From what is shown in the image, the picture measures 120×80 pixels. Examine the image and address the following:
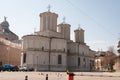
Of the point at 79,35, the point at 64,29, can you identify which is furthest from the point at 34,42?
the point at 79,35

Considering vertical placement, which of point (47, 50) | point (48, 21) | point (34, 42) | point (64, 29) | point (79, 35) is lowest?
point (47, 50)

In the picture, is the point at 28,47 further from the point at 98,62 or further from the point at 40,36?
the point at 98,62

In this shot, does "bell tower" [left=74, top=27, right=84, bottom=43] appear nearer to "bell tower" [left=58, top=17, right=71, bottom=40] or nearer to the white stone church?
"bell tower" [left=58, top=17, right=71, bottom=40]

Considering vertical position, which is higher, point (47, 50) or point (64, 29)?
point (64, 29)

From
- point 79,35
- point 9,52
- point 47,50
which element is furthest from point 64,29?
point 9,52

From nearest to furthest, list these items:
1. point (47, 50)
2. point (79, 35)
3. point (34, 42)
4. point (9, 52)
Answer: point (34, 42) → point (47, 50) → point (9, 52) → point (79, 35)

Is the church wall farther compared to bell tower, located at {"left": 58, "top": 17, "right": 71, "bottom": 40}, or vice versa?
bell tower, located at {"left": 58, "top": 17, "right": 71, "bottom": 40}

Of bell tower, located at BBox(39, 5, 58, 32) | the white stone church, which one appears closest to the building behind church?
the white stone church

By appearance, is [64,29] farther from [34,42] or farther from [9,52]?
[9,52]

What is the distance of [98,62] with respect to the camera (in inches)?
5300

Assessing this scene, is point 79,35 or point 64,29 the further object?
point 79,35

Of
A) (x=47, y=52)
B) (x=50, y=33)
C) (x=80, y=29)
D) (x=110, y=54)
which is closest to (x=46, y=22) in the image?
(x=50, y=33)

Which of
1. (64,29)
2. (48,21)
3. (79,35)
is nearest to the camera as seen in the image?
(48,21)

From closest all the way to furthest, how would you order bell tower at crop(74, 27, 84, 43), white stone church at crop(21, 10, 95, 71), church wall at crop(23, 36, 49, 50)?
white stone church at crop(21, 10, 95, 71) < church wall at crop(23, 36, 49, 50) < bell tower at crop(74, 27, 84, 43)
